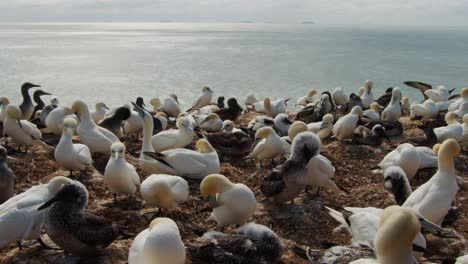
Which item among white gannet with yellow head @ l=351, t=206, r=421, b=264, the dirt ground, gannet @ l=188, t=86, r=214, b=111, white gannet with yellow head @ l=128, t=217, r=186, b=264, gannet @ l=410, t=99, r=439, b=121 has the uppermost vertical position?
white gannet with yellow head @ l=351, t=206, r=421, b=264

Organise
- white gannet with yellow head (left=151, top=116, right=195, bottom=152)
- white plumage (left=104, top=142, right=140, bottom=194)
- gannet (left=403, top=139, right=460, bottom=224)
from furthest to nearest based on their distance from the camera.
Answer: white gannet with yellow head (left=151, top=116, right=195, bottom=152)
white plumage (left=104, top=142, right=140, bottom=194)
gannet (left=403, top=139, right=460, bottom=224)

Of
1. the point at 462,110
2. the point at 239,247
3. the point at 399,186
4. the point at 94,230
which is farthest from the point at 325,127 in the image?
the point at 94,230

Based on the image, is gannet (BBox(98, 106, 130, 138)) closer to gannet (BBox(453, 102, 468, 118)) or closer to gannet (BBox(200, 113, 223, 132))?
gannet (BBox(200, 113, 223, 132))

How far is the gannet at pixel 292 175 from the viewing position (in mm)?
7234

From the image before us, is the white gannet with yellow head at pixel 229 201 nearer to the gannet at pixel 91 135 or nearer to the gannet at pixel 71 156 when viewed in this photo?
the gannet at pixel 71 156

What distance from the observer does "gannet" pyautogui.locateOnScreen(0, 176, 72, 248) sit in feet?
17.3

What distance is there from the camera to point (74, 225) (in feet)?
17.1

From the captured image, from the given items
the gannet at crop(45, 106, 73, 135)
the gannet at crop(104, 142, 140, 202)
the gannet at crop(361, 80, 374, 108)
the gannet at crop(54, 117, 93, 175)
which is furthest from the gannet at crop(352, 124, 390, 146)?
the gannet at crop(45, 106, 73, 135)

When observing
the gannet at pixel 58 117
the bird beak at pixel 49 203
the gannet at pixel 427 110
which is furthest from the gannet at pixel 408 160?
the gannet at pixel 58 117

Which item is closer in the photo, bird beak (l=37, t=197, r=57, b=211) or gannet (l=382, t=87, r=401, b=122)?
bird beak (l=37, t=197, r=57, b=211)

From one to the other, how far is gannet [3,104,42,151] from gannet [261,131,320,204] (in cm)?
480

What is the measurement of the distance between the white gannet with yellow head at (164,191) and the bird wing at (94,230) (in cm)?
107

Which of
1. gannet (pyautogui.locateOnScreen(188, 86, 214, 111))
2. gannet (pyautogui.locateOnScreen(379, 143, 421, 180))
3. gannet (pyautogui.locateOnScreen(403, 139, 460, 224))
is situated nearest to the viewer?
gannet (pyautogui.locateOnScreen(403, 139, 460, 224))

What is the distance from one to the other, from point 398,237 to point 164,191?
3.43 m
